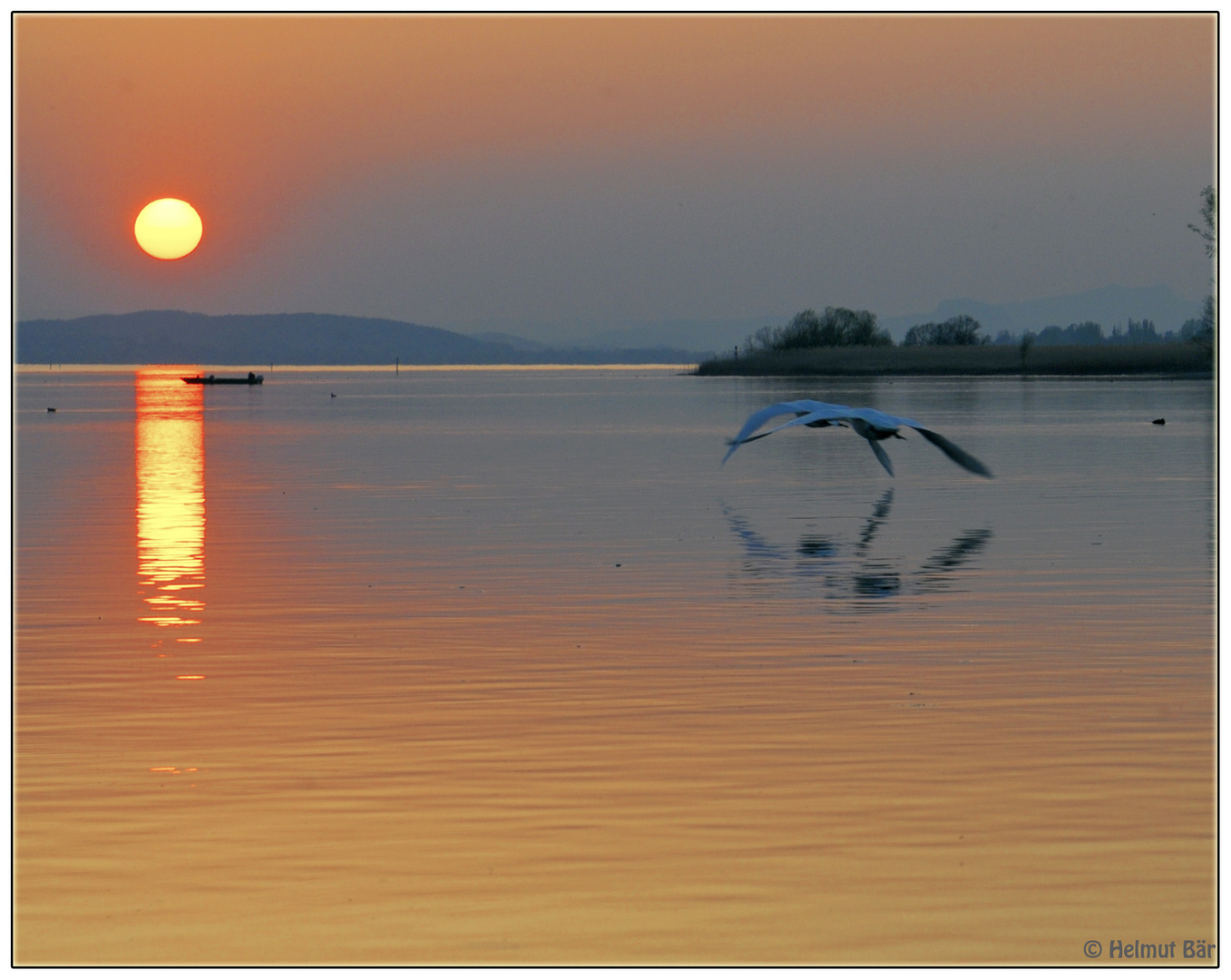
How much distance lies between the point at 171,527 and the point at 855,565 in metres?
9.73

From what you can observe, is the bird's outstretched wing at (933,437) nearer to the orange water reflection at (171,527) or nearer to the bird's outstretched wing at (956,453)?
the bird's outstretched wing at (956,453)

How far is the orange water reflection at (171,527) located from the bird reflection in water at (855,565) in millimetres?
5390

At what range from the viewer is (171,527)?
24328mm

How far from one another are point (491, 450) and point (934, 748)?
109 ft

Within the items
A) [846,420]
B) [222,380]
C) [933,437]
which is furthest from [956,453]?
[222,380]

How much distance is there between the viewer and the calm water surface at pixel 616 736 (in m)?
7.77

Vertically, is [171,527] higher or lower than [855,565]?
lower

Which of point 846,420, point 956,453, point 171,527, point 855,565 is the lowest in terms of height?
point 171,527

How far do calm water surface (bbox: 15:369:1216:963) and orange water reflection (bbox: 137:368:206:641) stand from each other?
15cm

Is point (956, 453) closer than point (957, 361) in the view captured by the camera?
Yes

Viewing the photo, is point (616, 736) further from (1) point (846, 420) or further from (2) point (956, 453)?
(1) point (846, 420)

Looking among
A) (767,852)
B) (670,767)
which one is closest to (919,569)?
(670,767)

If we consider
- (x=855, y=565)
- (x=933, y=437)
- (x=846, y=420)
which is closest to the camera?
(x=855, y=565)

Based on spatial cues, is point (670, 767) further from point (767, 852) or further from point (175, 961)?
point (175, 961)
